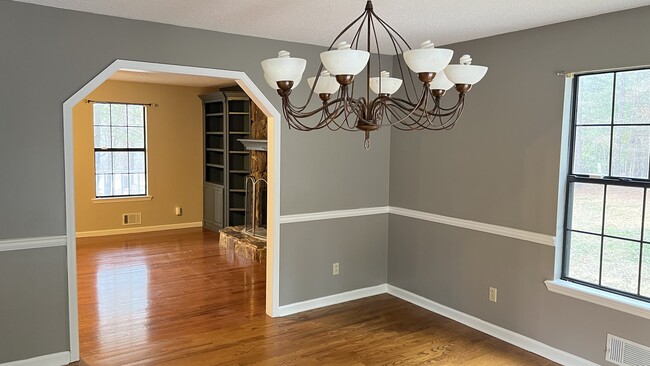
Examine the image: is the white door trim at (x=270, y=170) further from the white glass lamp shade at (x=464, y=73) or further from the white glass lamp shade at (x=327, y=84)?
the white glass lamp shade at (x=464, y=73)

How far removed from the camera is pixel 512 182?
152 inches

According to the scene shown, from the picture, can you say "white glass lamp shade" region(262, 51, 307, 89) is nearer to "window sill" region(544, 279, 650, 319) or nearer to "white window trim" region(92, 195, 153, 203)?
"window sill" region(544, 279, 650, 319)

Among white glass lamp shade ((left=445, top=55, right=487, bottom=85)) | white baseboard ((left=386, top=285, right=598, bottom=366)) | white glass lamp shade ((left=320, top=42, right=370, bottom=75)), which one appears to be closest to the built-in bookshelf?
white baseboard ((left=386, top=285, right=598, bottom=366))

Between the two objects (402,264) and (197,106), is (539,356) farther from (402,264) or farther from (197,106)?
(197,106)

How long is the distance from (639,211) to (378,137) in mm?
2393

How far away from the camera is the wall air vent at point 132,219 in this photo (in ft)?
25.8

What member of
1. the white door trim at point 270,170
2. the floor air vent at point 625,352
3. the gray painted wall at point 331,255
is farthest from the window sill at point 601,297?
the white door trim at point 270,170

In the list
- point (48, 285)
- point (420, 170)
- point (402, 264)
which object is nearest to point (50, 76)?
point (48, 285)

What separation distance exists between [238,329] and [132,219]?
14.9 ft

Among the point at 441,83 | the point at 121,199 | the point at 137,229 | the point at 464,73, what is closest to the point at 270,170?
the point at 441,83

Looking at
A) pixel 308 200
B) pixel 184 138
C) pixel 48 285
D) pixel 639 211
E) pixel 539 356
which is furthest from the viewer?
pixel 184 138

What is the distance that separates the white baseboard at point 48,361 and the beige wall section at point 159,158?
14.7ft

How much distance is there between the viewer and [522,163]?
12.4 feet

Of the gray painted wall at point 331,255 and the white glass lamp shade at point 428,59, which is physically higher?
the white glass lamp shade at point 428,59
